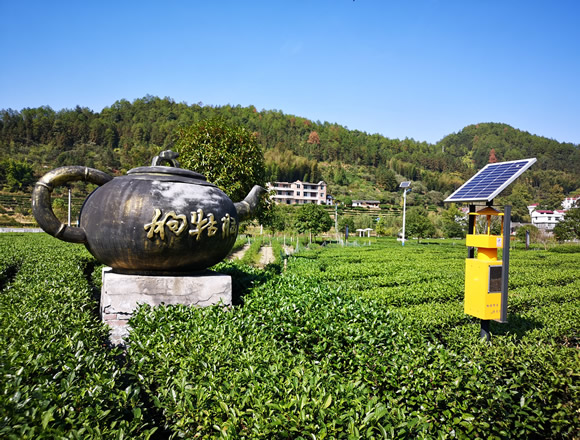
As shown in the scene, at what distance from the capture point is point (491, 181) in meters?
5.21

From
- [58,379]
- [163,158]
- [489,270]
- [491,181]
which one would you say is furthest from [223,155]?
[58,379]

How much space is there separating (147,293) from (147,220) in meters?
0.91

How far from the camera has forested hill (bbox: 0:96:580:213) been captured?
77.2m

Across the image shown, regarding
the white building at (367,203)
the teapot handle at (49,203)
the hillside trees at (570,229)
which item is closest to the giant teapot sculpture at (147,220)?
the teapot handle at (49,203)

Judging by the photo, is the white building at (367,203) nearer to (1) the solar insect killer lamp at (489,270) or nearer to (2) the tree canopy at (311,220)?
(2) the tree canopy at (311,220)

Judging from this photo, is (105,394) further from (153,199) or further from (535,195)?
(535,195)

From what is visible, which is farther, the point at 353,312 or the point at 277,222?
the point at 277,222

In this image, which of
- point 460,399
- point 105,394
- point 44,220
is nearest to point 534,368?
point 460,399

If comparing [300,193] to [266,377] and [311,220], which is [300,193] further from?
[266,377]

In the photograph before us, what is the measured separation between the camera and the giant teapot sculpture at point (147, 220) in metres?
4.37

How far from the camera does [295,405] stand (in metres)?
2.18

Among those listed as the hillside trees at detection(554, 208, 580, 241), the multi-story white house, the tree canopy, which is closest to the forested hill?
the multi-story white house

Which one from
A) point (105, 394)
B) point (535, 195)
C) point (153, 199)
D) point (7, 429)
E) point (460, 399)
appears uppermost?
point (535, 195)

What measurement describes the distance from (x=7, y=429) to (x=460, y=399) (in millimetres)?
2662
